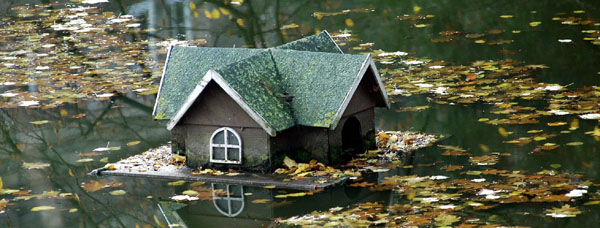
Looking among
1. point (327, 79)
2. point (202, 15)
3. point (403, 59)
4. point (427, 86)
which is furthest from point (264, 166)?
point (202, 15)

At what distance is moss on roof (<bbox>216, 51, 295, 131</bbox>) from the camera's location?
1311cm

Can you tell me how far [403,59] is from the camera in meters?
19.7

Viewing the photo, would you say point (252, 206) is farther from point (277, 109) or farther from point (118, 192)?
point (118, 192)

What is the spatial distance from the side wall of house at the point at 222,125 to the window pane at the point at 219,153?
0.28 ft

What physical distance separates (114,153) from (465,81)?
586cm

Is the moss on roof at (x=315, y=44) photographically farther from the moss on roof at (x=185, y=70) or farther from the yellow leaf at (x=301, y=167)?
the yellow leaf at (x=301, y=167)

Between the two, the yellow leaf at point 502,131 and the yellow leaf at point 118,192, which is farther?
the yellow leaf at point 502,131

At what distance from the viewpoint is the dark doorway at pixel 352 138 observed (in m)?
14.0

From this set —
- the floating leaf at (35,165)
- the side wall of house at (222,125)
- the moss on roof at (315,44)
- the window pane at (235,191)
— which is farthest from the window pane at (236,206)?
the floating leaf at (35,165)

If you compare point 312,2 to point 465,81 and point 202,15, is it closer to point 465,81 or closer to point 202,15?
point 202,15

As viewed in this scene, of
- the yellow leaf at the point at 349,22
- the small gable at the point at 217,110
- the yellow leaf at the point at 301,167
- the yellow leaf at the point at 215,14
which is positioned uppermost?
the yellow leaf at the point at 215,14

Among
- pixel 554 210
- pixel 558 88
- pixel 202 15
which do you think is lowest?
pixel 554 210

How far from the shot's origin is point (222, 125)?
13.4 metres

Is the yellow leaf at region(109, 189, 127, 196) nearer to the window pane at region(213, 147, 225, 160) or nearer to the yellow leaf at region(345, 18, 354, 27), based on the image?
the window pane at region(213, 147, 225, 160)
